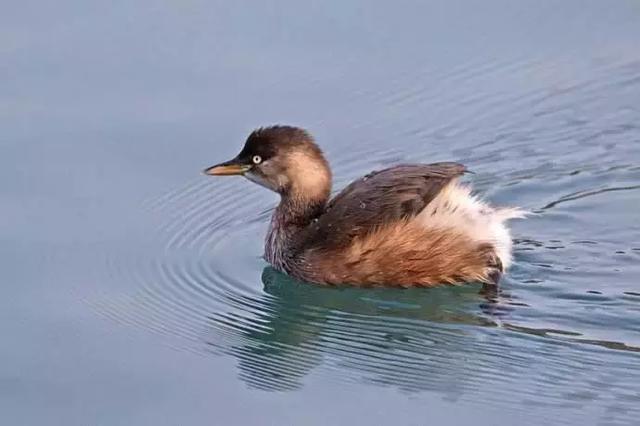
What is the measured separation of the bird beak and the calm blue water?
27 centimetres

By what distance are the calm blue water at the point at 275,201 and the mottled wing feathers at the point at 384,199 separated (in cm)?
25

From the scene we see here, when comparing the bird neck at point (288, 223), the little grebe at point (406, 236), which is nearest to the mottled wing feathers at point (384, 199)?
the little grebe at point (406, 236)

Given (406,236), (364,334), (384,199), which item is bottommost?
(364,334)

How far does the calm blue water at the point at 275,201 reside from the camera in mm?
5465

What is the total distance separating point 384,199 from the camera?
255 inches

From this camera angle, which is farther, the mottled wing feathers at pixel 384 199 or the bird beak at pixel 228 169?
the bird beak at pixel 228 169

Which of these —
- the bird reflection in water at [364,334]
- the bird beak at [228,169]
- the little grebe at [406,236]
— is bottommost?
the bird reflection in water at [364,334]

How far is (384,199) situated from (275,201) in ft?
3.17

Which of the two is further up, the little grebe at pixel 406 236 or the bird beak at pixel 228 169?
the bird beak at pixel 228 169

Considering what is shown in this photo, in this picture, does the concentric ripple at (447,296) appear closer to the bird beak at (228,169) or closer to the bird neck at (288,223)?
the bird neck at (288,223)

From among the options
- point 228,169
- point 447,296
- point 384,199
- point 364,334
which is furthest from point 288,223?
point 364,334

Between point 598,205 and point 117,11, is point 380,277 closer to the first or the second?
point 598,205

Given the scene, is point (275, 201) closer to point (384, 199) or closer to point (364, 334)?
point (384, 199)

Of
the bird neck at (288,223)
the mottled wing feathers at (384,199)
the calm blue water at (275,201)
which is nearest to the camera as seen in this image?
the calm blue water at (275,201)
